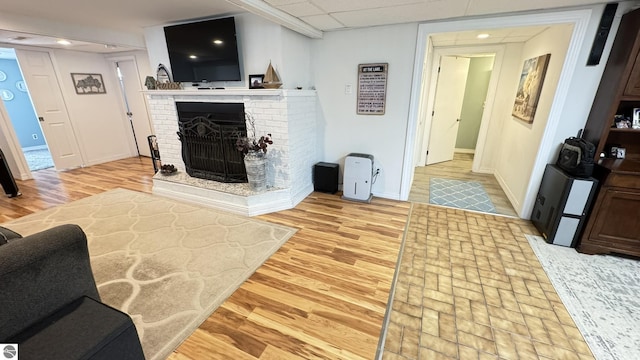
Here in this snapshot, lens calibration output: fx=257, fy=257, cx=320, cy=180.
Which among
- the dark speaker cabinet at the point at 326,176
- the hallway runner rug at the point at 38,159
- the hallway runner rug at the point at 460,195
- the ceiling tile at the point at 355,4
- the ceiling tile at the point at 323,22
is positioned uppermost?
the ceiling tile at the point at 323,22

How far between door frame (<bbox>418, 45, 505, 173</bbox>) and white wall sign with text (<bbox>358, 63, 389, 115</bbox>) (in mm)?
1213

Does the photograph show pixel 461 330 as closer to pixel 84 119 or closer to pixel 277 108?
pixel 277 108

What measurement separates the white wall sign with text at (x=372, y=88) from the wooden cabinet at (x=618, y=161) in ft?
6.65

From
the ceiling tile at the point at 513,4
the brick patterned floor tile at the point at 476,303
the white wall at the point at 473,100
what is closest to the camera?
the brick patterned floor tile at the point at 476,303

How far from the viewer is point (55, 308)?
3.91 feet

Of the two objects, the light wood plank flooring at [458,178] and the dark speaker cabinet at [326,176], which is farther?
the dark speaker cabinet at [326,176]

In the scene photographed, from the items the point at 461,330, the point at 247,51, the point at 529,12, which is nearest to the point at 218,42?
the point at 247,51

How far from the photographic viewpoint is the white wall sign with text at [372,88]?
128 inches

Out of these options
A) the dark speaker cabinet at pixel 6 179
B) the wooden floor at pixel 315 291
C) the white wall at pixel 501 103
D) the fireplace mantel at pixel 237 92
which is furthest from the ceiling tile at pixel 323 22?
the dark speaker cabinet at pixel 6 179

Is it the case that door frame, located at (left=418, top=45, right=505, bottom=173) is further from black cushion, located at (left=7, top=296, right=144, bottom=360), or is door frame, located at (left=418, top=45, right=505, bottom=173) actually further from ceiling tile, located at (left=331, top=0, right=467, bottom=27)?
black cushion, located at (left=7, top=296, right=144, bottom=360)

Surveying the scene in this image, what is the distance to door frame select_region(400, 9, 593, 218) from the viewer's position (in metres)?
2.41

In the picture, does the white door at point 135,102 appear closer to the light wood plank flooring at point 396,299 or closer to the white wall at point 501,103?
the light wood plank flooring at point 396,299

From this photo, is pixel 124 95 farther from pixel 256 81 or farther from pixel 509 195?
pixel 509 195

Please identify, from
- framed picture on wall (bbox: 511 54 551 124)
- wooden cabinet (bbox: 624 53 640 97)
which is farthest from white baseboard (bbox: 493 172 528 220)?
wooden cabinet (bbox: 624 53 640 97)
